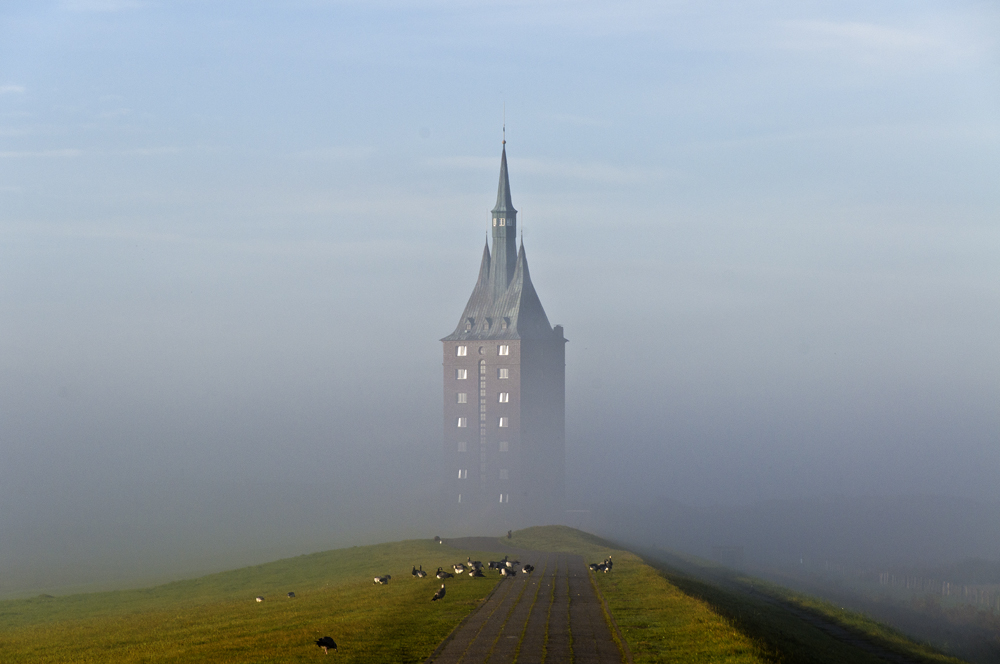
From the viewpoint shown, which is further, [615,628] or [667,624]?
[667,624]

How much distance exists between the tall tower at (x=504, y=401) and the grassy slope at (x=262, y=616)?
59.8 metres

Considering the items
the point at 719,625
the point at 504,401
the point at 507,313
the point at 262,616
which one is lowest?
the point at 262,616

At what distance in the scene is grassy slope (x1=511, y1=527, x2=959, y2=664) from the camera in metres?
31.7

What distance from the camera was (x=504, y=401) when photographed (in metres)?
134

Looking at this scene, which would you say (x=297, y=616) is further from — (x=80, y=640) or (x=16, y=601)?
(x=16, y=601)

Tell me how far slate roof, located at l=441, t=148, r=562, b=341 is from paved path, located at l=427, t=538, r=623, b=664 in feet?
284

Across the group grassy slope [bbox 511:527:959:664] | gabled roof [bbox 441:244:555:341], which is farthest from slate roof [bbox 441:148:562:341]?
grassy slope [bbox 511:527:959:664]

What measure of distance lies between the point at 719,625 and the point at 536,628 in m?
6.37

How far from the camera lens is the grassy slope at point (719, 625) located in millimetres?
31719

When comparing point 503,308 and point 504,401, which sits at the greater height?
point 503,308

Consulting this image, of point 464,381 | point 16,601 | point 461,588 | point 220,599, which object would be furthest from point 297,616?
point 464,381

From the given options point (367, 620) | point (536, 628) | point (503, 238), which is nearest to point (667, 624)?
point (536, 628)

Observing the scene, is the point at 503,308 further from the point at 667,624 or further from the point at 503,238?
the point at 667,624

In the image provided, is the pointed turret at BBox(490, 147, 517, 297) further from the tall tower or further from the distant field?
the distant field
